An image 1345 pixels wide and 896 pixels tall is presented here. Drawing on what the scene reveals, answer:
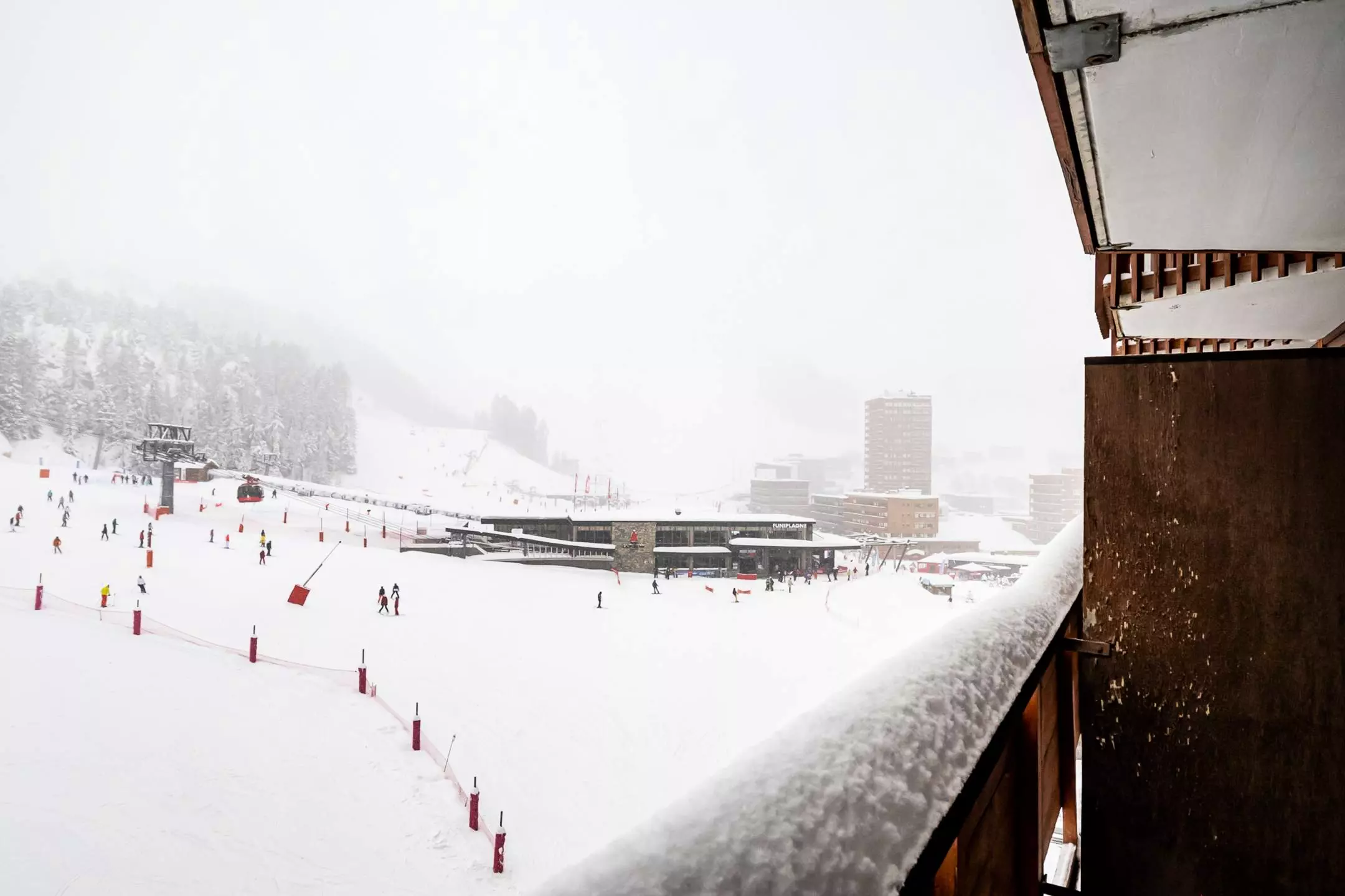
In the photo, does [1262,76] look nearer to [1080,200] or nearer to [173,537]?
[1080,200]

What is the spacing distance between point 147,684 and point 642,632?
1551 cm

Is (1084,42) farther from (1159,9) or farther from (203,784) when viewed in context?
(203,784)

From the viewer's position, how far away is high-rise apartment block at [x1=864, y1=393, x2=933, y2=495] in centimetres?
13250

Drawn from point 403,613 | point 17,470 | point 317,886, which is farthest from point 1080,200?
point 17,470

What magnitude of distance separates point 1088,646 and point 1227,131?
1.41 meters

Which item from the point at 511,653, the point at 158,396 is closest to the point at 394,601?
the point at 511,653

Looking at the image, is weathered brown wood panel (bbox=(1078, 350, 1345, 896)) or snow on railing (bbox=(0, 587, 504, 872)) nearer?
weathered brown wood panel (bbox=(1078, 350, 1345, 896))

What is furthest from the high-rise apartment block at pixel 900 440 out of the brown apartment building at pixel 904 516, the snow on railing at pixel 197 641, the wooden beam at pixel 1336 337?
the wooden beam at pixel 1336 337

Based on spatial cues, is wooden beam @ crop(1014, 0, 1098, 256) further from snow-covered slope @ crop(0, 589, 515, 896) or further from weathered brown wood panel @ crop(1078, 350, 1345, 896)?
snow-covered slope @ crop(0, 589, 515, 896)

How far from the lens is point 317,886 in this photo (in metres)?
12.0

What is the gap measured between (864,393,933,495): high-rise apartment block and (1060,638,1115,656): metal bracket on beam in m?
137

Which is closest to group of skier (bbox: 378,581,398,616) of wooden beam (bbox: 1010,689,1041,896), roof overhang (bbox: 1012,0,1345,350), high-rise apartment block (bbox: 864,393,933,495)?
roof overhang (bbox: 1012,0,1345,350)

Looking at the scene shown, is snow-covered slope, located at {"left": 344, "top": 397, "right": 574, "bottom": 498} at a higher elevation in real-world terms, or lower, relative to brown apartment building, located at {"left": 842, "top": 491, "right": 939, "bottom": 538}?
higher

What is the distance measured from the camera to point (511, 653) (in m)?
21.5
